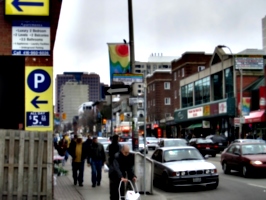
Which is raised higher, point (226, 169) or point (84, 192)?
point (226, 169)

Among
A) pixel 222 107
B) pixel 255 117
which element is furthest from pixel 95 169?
pixel 222 107

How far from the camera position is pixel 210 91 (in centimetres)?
5866

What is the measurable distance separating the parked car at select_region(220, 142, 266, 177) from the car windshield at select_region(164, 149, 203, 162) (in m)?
2.90

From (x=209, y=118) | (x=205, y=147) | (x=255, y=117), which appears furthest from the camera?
(x=209, y=118)

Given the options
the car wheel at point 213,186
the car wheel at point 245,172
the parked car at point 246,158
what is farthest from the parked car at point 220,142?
the car wheel at point 213,186

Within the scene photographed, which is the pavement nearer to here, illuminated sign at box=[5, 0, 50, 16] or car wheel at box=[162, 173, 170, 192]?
car wheel at box=[162, 173, 170, 192]

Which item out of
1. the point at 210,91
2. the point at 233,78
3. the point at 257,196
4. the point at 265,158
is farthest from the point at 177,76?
the point at 257,196

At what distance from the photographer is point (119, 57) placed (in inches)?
613

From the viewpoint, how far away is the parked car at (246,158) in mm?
18641

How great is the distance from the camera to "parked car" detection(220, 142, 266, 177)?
61.2 feet

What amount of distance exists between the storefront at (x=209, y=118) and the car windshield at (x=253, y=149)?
96.1 feet

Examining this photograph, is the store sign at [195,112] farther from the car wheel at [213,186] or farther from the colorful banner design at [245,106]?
the car wheel at [213,186]

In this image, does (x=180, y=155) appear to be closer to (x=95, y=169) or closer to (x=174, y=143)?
(x=95, y=169)

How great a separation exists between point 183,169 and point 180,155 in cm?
152
